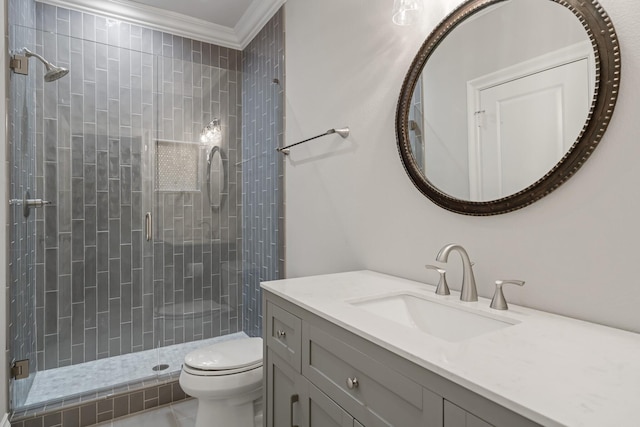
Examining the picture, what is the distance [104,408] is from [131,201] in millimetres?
1249

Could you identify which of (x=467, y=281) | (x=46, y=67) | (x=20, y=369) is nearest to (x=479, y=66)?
(x=467, y=281)

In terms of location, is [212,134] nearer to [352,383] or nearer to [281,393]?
[281,393]

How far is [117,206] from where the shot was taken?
7.93 ft

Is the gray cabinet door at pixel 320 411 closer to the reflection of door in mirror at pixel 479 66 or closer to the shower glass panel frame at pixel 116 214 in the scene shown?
the reflection of door in mirror at pixel 479 66

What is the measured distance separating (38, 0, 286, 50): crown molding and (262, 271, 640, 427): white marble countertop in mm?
2358

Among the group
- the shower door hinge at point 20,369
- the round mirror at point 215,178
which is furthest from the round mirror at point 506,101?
the shower door hinge at point 20,369

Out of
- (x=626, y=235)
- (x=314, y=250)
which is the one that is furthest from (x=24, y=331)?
(x=626, y=235)

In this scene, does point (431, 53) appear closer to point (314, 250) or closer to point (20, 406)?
point (314, 250)

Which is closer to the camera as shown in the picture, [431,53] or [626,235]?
[626,235]

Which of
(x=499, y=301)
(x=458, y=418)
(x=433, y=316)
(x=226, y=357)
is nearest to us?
(x=458, y=418)

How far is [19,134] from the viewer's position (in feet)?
6.43

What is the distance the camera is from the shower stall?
7.20ft

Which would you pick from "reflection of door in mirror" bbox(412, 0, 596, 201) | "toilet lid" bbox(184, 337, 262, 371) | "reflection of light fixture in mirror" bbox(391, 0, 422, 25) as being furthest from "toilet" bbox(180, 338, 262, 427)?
"reflection of light fixture in mirror" bbox(391, 0, 422, 25)

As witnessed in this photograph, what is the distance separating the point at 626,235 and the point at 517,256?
275 mm
